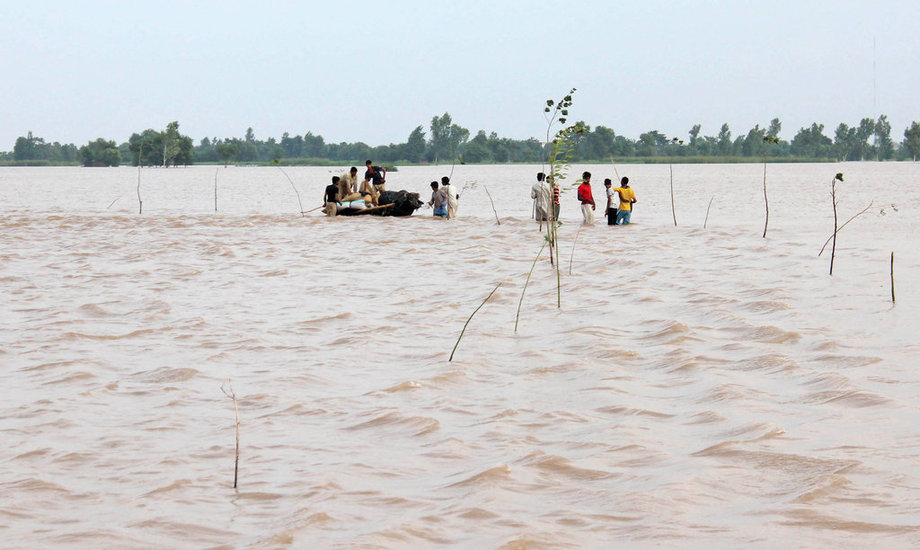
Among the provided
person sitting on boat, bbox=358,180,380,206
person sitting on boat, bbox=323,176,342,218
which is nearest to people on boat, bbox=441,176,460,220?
person sitting on boat, bbox=358,180,380,206

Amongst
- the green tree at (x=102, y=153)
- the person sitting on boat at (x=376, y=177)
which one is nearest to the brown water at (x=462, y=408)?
the person sitting on boat at (x=376, y=177)

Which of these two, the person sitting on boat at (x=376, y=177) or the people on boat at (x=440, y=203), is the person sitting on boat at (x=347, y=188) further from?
the people on boat at (x=440, y=203)

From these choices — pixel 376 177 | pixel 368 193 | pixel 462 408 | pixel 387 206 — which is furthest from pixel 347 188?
pixel 462 408

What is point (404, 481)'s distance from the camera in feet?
12.8

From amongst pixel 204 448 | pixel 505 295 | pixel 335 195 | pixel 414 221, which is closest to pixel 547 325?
pixel 505 295

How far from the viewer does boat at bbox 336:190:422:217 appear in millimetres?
21828

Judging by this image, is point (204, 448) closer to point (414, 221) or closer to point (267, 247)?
point (267, 247)

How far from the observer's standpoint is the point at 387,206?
22.0m

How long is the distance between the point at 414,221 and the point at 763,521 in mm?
17879

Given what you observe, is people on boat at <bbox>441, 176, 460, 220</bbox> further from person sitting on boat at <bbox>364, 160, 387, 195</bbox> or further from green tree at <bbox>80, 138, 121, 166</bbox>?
green tree at <bbox>80, 138, 121, 166</bbox>

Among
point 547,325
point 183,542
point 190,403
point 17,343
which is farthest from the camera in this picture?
point 547,325

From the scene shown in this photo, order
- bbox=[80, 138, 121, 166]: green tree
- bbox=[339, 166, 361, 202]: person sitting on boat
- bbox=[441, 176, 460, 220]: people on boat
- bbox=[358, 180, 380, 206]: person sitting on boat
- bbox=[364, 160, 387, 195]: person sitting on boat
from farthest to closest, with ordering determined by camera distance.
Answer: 1. bbox=[80, 138, 121, 166]: green tree
2. bbox=[364, 160, 387, 195]: person sitting on boat
3. bbox=[358, 180, 380, 206]: person sitting on boat
4. bbox=[339, 166, 361, 202]: person sitting on boat
5. bbox=[441, 176, 460, 220]: people on boat

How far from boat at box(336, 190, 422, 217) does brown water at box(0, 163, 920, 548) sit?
10.4 m

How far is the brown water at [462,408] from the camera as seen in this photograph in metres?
3.42
